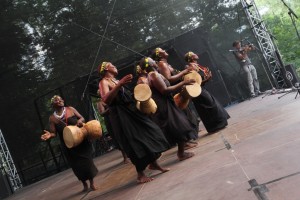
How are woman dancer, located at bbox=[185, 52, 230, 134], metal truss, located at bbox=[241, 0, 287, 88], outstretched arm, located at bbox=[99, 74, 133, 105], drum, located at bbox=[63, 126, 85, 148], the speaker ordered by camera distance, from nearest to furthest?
outstretched arm, located at bbox=[99, 74, 133, 105] → drum, located at bbox=[63, 126, 85, 148] → woman dancer, located at bbox=[185, 52, 230, 134] → the speaker → metal truss, located at bbox=[241, 0, 287, 88]

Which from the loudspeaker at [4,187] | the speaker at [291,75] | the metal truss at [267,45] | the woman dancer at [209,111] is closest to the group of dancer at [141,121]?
the woman dancer at [209,111]

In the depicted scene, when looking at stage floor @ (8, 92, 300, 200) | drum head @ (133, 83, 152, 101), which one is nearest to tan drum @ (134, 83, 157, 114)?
drum head @ (133, 83, 152, 101)

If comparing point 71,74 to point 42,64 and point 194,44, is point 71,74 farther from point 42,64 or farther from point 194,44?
point 194,44

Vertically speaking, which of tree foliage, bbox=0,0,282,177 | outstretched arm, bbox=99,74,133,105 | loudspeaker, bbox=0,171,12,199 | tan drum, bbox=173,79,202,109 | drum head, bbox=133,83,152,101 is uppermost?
tree foliage, bbox=0,0,282,177

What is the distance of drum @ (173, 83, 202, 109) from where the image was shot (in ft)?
17.1

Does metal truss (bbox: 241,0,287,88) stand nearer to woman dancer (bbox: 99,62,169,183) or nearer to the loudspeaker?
woman dancer (bbox: 99,62,169,183)

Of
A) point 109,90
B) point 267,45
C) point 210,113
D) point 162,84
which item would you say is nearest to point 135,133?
point 109,90

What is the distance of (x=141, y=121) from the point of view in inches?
168

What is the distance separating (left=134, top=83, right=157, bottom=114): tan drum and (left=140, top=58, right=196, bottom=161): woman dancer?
0.37 m

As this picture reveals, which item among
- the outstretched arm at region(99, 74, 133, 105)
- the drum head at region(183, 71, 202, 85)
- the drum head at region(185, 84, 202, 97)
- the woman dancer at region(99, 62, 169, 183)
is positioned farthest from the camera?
the drum head at region(183, 71, 202, 85)

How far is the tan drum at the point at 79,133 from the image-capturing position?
4.98m

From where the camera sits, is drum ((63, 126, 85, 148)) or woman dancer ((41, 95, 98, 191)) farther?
woman dancer ((41, 95, 98, 191))

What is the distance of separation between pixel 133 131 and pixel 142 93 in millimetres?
447

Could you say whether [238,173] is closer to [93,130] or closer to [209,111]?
[93,130]
